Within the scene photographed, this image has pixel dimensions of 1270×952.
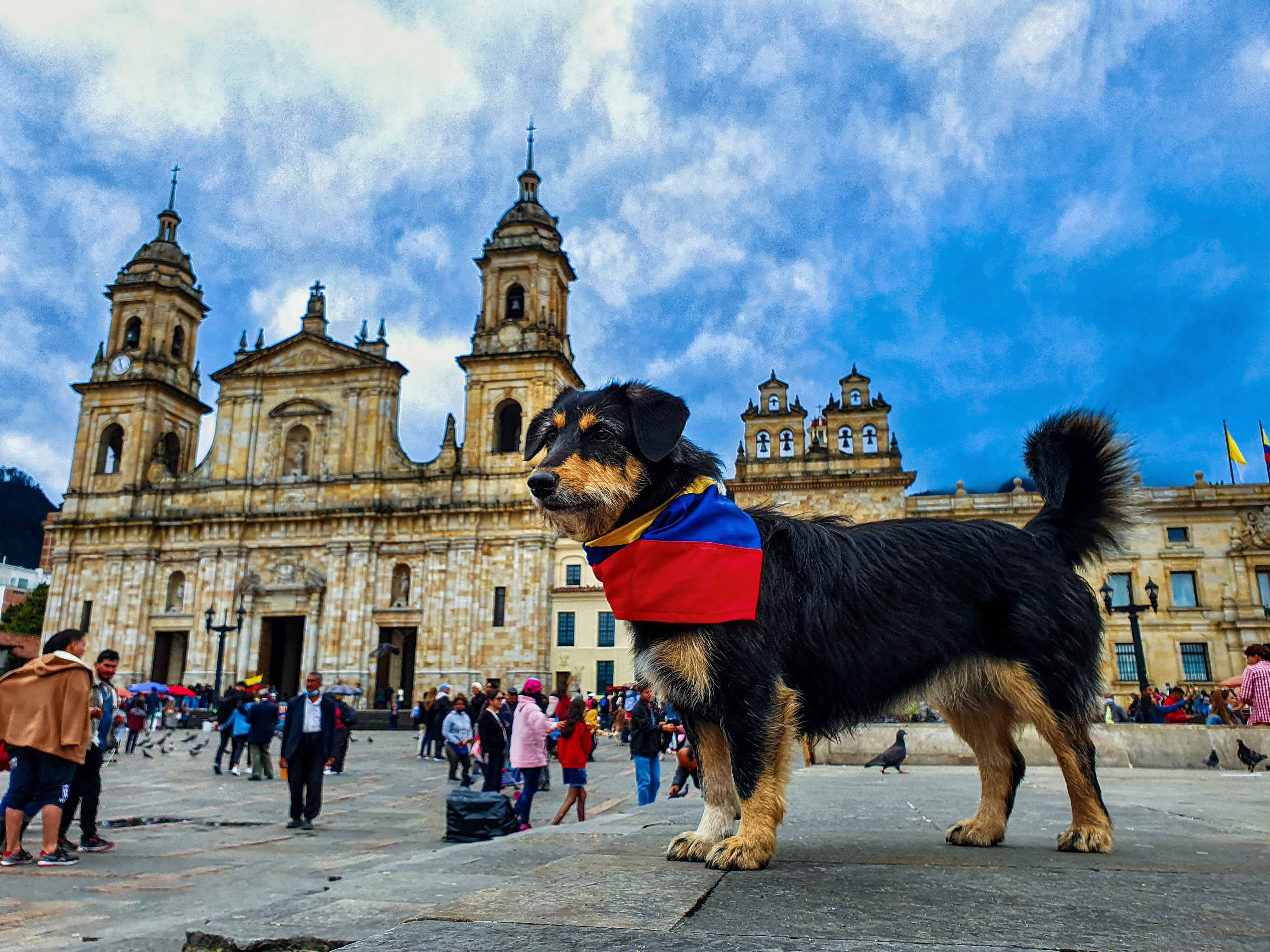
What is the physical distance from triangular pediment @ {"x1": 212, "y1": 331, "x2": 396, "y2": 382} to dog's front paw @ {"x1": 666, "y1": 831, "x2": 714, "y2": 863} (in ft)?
114

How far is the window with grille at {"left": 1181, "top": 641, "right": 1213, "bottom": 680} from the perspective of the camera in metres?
30.7

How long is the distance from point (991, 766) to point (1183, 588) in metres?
33.9

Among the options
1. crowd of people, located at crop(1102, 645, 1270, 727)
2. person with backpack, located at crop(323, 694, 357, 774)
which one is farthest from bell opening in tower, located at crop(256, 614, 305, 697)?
crowd of people, located at crop(1102, 645, 1270, 727)

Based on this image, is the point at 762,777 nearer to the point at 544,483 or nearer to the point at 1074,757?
the point at 544,483

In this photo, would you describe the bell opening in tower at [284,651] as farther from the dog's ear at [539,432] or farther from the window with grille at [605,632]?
the dog's ear at [539,432]

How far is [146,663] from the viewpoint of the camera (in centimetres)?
3350

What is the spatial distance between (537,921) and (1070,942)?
99cm

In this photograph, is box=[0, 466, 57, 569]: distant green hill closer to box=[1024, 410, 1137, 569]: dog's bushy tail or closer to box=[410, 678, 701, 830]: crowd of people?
box=[410, 678, 701, 830]: crowd of people

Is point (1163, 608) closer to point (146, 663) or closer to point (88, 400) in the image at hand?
point (146, 663)

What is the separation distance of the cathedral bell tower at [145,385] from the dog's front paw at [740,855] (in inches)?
1530

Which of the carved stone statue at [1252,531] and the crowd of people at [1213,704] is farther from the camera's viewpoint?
the carved stone statue at [1252,531]

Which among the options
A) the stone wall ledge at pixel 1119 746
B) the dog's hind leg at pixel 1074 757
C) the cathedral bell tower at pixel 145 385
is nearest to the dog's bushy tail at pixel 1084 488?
the dog's hind leg at pixel 1074 757

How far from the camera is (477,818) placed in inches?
267

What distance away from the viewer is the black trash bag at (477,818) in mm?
6789
